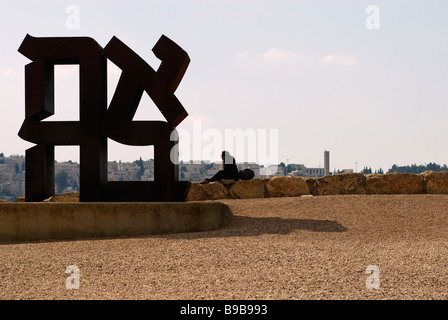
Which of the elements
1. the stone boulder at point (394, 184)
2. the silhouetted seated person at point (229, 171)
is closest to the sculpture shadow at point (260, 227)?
the silhouetted seated person at point (229, 171)

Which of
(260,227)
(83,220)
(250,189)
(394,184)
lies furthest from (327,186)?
(83,220)

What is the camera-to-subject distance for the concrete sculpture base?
8078mm

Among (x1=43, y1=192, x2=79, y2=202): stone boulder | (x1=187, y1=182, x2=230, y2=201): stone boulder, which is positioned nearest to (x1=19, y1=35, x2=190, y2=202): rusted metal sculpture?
(x1=43, y1=192, x2=79, y2=202): stone boulder

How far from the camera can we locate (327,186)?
37.5ft

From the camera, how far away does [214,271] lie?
5.09 m

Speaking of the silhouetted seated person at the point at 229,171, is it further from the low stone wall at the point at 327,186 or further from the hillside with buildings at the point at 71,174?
the hillside with buildings at the point at 71,174

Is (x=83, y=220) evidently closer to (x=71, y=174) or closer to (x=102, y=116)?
(x=102, y=116)

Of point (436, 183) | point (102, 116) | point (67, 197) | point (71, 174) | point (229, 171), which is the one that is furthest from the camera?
point (71, 174)

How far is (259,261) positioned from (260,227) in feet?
9.01

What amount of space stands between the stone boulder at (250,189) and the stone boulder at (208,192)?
0.28 metres

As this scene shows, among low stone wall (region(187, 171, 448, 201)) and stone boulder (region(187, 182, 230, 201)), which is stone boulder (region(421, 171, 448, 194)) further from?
stone boulder (region(187, 182, 230, 201))

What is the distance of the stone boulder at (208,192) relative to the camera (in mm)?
11703

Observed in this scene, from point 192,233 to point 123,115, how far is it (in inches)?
110
